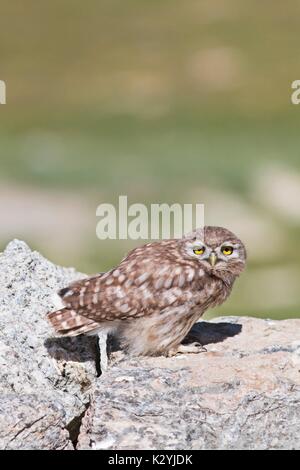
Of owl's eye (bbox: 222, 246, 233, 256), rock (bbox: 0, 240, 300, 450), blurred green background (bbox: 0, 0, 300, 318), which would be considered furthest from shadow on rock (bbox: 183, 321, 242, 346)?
blurred green background (bbox: 0, 0, 300, 318)

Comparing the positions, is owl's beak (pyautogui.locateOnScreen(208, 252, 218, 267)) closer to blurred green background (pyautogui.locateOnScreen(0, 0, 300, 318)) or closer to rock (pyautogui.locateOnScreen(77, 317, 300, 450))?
rock (pyautogui.locateOnScreen(77, 317, 300, 450))

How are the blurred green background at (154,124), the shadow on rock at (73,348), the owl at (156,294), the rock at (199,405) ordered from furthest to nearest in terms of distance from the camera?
1. the blurred green background at (154,124)
2. the owl at (156,294)
3. the shadow on rock at (73,348)
4. the rock at (199,405)

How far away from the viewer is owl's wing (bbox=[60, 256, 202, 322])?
8945 mm

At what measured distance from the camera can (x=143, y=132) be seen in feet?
105

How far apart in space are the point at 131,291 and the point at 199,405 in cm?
148

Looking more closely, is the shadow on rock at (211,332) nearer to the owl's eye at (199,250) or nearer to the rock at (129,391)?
the rock at (129,391)

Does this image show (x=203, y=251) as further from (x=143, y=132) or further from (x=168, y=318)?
(x=143, y=132)

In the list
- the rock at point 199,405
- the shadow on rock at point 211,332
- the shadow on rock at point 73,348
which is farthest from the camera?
the shadow on rock at point 211,332

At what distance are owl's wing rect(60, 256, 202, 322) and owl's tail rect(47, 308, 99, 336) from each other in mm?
42

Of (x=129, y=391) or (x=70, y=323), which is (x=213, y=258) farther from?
(x=129, y=391)

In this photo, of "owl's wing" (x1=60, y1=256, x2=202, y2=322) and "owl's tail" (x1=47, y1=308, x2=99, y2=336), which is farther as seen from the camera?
"owl's wing" (x1=60, y1=256, x2=202, y2=322)

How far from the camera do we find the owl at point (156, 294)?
8.94m

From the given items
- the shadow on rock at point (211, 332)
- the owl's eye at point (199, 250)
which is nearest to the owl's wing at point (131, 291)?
the owl's eye at point (199, 250)

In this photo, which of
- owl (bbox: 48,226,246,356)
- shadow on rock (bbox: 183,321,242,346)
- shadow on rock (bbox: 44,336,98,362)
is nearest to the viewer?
shadow on rock (bbox: 44,336,98,362)
